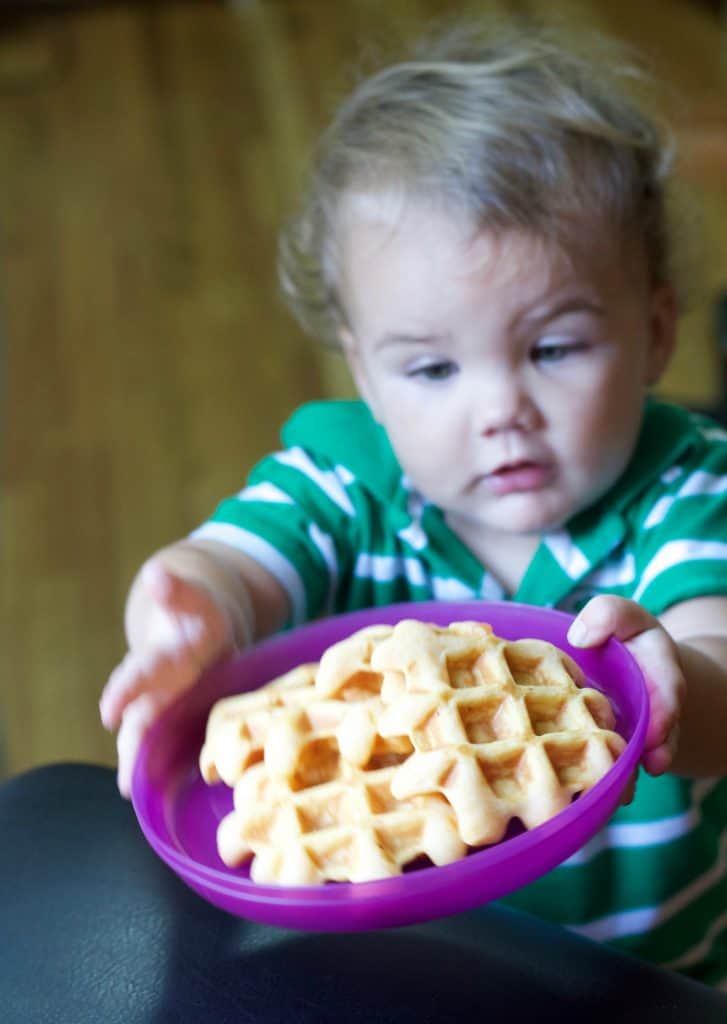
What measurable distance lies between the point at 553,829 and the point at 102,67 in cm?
307

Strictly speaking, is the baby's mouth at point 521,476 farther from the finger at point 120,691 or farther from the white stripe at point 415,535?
the finger at point 120,691

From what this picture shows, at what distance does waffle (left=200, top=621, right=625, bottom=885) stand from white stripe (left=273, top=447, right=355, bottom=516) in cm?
27

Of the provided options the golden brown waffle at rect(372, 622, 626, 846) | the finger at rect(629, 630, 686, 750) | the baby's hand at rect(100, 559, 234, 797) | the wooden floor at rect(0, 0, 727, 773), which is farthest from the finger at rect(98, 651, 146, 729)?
the wooden floor at rect(0, 0, 727, 773)

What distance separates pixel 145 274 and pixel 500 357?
68.5 inches

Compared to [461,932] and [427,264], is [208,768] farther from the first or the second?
[427,264]

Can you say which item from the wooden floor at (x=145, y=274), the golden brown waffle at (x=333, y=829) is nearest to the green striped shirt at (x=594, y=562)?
the golden brown waffle at (x=333, y=829)

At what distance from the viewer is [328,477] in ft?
2.97

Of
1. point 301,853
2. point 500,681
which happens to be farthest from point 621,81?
point 301,853

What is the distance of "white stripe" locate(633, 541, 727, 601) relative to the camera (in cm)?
77

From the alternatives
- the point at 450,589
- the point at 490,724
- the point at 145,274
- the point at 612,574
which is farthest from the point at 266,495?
the point at 145,274

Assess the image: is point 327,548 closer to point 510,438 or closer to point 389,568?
point 389,568

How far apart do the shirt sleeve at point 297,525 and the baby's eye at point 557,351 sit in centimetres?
19

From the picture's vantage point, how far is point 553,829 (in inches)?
19.4

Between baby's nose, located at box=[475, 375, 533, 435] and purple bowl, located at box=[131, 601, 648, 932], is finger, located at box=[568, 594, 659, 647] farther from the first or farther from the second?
baby's nose, located at box=[475, 375, 533, 435]
